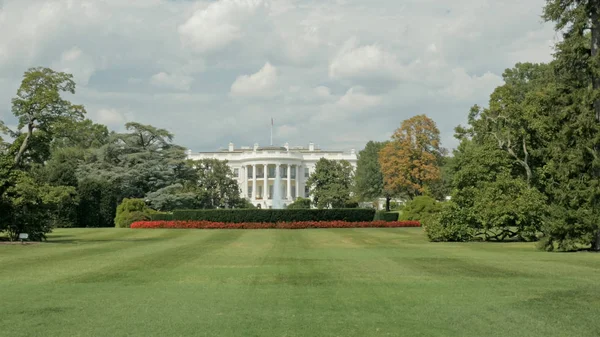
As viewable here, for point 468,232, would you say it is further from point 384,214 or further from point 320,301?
point 384,214

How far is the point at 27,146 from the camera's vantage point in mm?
31750

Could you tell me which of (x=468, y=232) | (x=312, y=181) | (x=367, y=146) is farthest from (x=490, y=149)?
(x=367, y=146)

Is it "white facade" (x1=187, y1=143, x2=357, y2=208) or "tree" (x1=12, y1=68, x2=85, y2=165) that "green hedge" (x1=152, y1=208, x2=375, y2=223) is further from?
"white facade" (x1=187, y1=143, x2=357, y2=208)

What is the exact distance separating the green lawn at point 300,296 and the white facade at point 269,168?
8593 centimetres

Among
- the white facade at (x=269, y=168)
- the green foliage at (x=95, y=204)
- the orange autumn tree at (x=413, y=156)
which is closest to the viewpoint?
the green foliage at (x=95, y=204)

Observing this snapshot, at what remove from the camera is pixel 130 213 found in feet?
150

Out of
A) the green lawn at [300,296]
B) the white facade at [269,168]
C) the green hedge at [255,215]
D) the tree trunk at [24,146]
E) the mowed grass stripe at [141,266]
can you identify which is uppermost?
the white facade at [269,168]

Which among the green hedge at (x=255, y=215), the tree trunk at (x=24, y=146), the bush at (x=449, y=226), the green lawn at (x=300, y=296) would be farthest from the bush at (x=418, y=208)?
the green lawn at (x=300, y=296)

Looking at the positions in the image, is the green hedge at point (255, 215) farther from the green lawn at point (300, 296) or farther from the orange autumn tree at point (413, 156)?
the green lawn at point (300, 296)

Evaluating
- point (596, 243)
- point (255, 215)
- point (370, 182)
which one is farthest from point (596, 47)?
point (370, 182)

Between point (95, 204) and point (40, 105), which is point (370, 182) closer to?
point (95, 204)

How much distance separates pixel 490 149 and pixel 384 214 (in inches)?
665

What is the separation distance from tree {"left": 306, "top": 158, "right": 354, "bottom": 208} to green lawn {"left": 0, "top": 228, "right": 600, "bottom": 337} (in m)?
50.1

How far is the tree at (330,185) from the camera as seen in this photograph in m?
67.8
